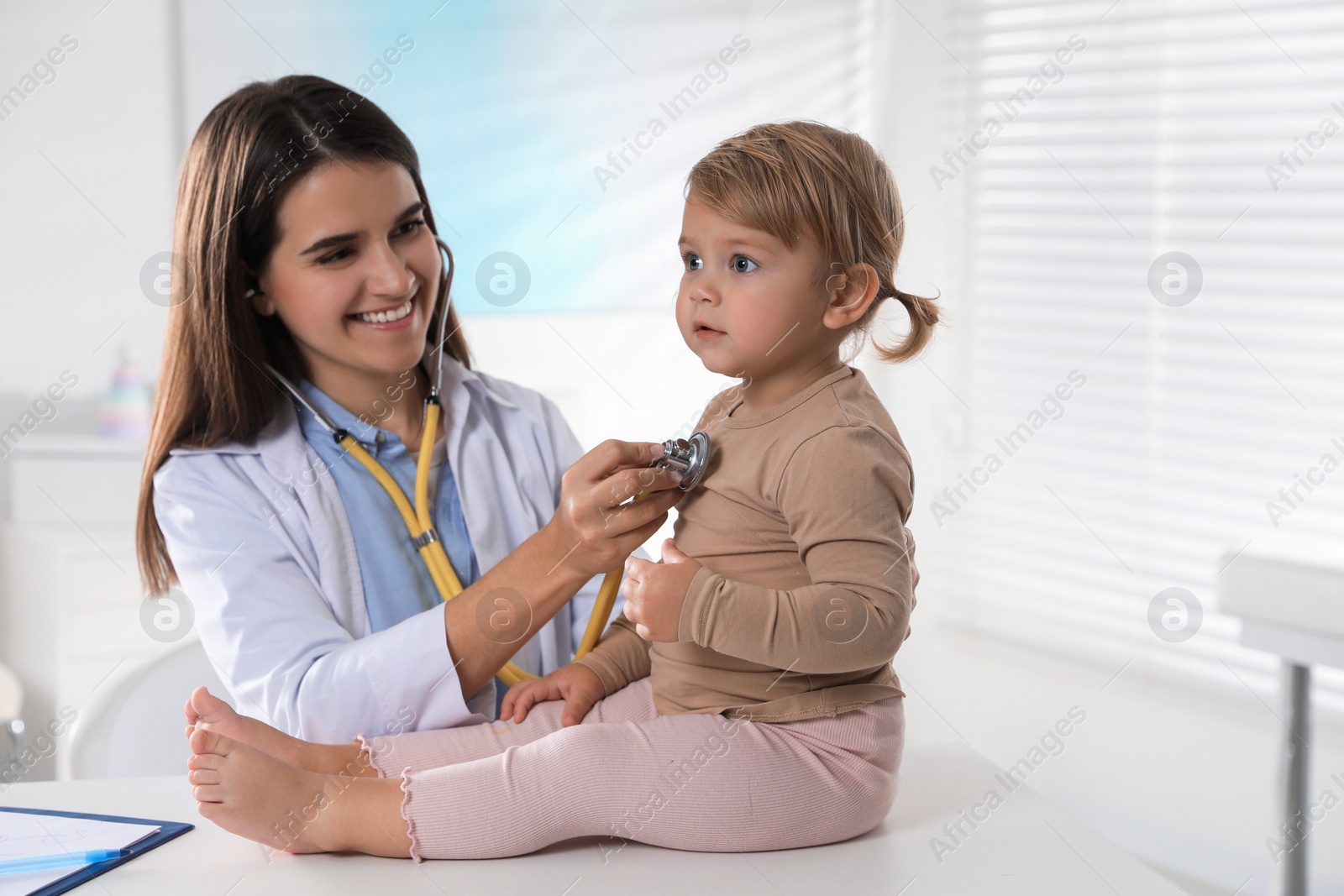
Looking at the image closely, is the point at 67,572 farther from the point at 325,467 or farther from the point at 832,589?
the point at 832,589

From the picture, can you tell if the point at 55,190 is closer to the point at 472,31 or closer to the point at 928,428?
the point at 472,31

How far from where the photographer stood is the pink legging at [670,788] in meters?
1.00

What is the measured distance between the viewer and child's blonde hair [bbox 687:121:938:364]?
108 cm

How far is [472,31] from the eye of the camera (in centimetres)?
320

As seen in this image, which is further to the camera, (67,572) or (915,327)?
(67,572)

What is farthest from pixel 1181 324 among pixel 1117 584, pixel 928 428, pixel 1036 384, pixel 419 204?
pixel 419 204

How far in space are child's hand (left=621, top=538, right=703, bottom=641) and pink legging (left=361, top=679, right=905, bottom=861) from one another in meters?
0.10

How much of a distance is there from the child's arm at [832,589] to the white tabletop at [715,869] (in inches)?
7.3

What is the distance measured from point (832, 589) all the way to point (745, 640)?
0.09 metres

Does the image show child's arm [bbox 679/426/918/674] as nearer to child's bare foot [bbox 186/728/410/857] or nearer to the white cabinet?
child's bare foot [bbox 186/728/410/857]

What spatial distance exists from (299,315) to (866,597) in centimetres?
79

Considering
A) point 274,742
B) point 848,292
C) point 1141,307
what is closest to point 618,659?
point 274,742

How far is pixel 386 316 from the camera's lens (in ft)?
4.52

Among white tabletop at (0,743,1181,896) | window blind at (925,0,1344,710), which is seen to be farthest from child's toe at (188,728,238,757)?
window blind at (925,0,1344,710)
